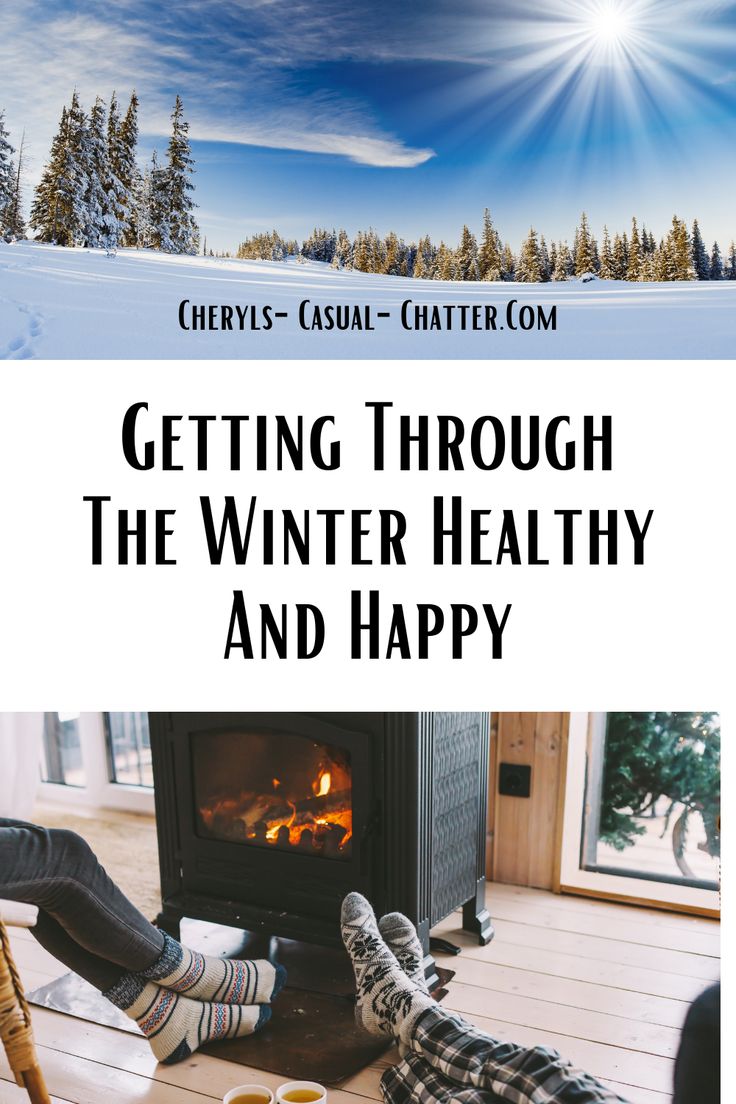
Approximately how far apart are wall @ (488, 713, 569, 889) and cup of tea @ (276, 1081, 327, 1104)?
1097 mm

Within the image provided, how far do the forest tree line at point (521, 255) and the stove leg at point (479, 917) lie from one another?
1.34 meters

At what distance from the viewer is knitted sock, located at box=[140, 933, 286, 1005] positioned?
1490 millimetres

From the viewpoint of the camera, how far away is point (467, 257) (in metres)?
1.74

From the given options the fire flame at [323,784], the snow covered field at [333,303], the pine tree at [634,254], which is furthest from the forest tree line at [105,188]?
the fire flame at [323,784]

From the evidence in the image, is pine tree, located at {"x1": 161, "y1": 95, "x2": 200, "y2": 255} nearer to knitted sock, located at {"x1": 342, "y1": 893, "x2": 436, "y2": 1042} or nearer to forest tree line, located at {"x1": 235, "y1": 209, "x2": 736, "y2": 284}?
forest tree line, located at {"x1": 235, "y1": 209, "x2": 736, "y2": 284}

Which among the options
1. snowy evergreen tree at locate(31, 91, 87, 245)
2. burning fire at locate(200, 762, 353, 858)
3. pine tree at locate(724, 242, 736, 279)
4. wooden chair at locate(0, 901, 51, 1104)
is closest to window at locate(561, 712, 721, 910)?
burning fire at locate(200, 762, 353, 858)

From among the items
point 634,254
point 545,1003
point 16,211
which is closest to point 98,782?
point 545,1003

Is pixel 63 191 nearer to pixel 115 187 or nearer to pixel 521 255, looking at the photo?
pixel 115 187

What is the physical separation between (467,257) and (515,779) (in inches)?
50.2

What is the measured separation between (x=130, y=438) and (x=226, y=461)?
0.55 ft

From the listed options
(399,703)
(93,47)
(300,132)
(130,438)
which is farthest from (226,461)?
(93,47)

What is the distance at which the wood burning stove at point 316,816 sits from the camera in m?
1.68

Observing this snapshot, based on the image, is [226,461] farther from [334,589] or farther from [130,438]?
[334,589]

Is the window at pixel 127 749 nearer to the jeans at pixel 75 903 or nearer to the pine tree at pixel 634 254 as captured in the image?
the jeans at pixel 75 903
